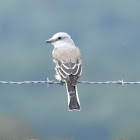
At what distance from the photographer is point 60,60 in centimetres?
835

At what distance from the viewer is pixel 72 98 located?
7.86 meters

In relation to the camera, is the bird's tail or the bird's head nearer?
the bird's tail

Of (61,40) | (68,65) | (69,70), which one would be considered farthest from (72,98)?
(61,40)

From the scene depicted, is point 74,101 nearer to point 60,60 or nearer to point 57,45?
point 60,60

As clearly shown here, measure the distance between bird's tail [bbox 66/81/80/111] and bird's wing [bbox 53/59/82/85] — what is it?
0.07 meters

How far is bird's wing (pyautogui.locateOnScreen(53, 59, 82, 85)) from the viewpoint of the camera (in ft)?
26.1

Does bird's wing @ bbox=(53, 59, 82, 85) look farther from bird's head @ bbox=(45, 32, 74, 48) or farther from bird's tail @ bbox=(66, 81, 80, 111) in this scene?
bird's head @ bbox=(45, 32, 74, 48)

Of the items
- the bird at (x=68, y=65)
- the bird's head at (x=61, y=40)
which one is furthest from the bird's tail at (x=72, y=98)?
the bird's head at (x=61, y=40)

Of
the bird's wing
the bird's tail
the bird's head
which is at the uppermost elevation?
the bird's head

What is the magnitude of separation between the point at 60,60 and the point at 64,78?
1.56 feet

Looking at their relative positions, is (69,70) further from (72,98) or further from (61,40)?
(61,40)

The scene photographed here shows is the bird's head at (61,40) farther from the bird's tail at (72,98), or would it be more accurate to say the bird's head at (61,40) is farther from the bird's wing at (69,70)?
the bird's tail at (72,98)

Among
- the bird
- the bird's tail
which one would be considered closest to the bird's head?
the bird

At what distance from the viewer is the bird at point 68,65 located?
310 inches
